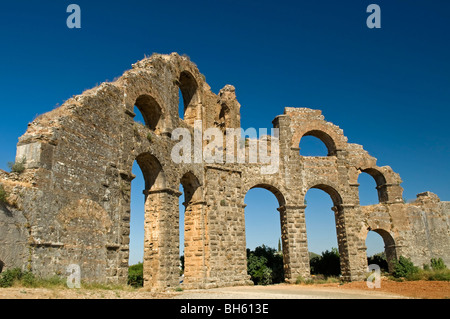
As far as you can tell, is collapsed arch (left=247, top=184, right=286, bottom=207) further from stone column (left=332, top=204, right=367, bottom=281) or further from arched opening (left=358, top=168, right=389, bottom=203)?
arched opening (left=358, top=168, right=389, bottom=203)

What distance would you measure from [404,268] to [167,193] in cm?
1181

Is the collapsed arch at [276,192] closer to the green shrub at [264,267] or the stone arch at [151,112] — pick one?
the green shrub at [264,267]

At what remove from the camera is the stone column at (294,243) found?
56.2ft

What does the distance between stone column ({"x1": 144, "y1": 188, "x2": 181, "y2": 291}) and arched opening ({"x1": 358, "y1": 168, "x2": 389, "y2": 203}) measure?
11.8m

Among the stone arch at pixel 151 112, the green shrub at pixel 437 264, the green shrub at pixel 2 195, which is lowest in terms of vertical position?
the green shrub at pixel 437 264

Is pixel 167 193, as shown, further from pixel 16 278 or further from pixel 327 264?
pixel 327 264

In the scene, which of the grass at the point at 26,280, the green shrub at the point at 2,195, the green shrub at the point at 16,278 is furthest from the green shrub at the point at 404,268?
the green shrub at the point at 2,195

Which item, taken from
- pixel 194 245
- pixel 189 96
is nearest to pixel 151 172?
pixel 194 245

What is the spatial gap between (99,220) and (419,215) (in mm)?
16874

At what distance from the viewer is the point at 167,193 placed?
44.0 ft

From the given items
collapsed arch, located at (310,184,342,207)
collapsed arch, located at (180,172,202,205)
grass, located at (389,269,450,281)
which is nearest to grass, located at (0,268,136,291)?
collapsed arch, located at (180,172,202,205)

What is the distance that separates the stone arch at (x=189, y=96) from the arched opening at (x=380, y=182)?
977cm

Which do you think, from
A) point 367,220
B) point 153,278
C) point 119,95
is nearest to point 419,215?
point 367,220

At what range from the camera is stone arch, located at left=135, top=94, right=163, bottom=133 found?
45.9ft
